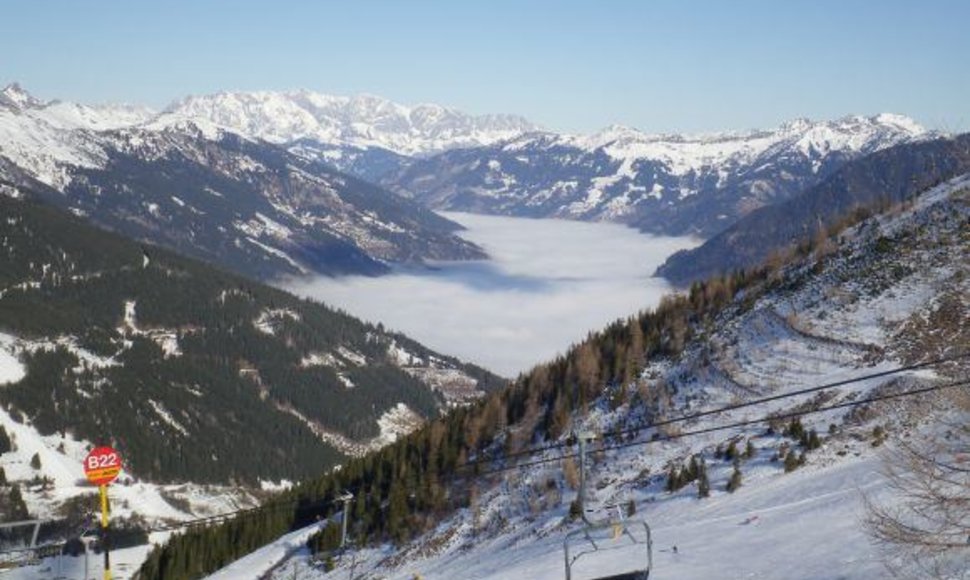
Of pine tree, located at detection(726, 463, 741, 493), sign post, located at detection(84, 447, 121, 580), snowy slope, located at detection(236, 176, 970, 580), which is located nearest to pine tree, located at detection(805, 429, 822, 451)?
snowy slope, located at detection(236, 176, 970, 580)

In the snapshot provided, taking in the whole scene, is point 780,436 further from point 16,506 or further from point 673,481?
point 16,506

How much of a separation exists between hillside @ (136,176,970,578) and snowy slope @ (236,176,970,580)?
12 centimetres

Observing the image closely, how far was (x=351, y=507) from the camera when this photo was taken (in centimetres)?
5822

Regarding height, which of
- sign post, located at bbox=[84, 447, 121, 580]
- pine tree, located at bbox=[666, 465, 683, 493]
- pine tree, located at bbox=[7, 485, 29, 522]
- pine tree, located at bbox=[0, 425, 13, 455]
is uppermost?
sign post, located at bbox=[84, 447, 121, 580]

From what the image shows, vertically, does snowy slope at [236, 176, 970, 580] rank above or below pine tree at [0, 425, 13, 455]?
above

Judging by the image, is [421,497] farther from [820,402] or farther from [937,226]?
[937,226]

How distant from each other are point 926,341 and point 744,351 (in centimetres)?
997

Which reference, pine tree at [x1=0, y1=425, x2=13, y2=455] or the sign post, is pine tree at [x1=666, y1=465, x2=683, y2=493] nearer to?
the sign post

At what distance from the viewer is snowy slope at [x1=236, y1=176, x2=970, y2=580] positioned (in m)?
25.4

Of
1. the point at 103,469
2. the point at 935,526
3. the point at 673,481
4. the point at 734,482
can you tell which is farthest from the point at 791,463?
the point at 103,469

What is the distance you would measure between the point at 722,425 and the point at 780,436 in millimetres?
4954

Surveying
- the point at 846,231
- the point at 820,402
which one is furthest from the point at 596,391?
the point at 846,231

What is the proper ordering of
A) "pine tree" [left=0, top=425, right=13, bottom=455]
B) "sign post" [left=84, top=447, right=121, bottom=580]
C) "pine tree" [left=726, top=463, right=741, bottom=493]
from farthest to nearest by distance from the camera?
"pine tree" [left=0, top=425, right=13, bottom=455] → "pine tree" [left=726, top=463, right=741, bottom=493] → "sign post" [left=84, top=447, right=121, bottom=580]

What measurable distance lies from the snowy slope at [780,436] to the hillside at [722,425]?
12cm
